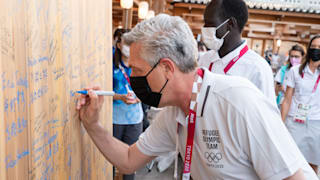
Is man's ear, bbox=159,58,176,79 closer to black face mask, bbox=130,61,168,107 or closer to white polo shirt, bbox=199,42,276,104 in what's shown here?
black face mask, bbox=130,61,168,107

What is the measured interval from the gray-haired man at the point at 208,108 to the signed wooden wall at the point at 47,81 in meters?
0.17

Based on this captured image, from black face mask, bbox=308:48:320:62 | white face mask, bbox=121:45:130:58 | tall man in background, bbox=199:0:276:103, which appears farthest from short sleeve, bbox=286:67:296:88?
white face mask, bbox=121:45:130:58

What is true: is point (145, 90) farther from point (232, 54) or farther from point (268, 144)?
point (232, 54)

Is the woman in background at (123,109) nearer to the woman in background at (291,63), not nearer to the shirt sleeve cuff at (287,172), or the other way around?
the shirt sleeve cuff at (287,172)

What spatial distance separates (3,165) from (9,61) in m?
0.33

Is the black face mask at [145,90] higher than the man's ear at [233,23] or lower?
lower

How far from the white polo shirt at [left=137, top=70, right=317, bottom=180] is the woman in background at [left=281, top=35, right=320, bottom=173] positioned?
8.33 feet

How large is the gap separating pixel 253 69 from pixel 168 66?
1.08 meters

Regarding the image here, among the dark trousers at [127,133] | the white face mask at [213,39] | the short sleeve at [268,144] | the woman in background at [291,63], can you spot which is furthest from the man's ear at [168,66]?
the woman in background at [291,63]

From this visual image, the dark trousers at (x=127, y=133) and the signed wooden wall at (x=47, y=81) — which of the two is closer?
the signed wooden wall at (x=47, y=81)

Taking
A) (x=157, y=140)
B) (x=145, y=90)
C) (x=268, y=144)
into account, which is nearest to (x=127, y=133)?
(x=157, y=140)

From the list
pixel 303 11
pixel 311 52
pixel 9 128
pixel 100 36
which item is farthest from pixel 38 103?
pixel 303 11

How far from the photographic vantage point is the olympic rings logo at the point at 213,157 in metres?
Result: 1.32

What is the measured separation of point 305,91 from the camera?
364 centimetres
